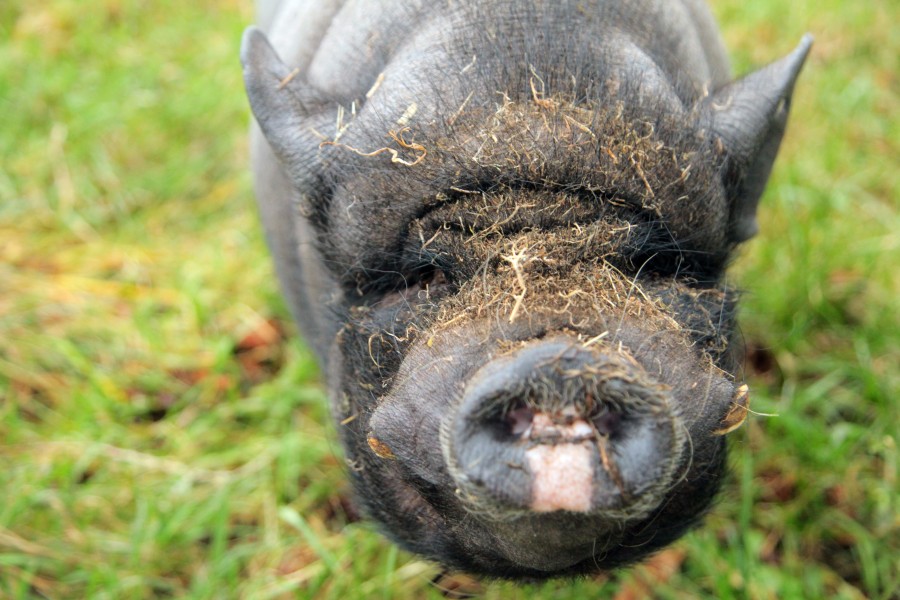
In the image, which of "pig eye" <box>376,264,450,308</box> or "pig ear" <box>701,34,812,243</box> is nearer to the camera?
"pig eye" <box>376,264,450,308</box>

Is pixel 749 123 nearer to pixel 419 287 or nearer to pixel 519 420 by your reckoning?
pixel 419 287

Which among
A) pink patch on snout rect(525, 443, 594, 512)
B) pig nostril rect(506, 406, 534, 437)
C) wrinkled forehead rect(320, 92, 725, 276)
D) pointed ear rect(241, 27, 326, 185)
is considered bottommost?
pink patch on snout rect(525, 443, 594, 512)

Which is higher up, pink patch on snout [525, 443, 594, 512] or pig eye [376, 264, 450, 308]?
pig eye [376, 264, 450, 308]

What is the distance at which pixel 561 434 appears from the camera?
2.15 meters

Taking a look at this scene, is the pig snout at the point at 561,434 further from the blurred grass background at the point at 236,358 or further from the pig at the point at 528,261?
the blurred grass background at the point at 236,358

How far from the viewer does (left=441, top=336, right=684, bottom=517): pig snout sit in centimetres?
213

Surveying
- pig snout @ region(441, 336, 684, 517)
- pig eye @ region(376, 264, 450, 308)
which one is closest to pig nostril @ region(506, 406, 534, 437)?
pig snout @ region(441, 336, 684, 517)

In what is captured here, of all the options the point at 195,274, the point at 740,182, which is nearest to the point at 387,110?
the point at 740,182

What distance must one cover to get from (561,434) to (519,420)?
0.11 m

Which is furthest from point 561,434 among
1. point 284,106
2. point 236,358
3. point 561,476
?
point 236,358

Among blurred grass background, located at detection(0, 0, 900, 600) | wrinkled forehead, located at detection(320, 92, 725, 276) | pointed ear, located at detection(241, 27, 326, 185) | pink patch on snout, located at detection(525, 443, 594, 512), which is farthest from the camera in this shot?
blurred grass background, located at detection(0, 0, 900, 600)

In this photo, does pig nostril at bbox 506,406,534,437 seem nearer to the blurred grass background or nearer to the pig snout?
the pig snout

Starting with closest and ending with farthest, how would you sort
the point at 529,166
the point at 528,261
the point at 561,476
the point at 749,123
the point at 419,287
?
the point at 561,476, the point at 528,261, the point at 529,166, the point at 419,287, the point at 749,123

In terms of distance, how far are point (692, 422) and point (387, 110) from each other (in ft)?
4.26
